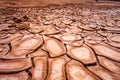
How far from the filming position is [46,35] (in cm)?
182

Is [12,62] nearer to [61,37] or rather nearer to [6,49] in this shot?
[6,49]

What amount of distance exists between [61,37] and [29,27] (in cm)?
70

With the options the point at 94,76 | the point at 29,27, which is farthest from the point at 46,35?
the point at 94,76

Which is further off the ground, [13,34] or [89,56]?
[13,34]

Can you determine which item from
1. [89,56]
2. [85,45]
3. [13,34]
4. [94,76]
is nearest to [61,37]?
[85,45]

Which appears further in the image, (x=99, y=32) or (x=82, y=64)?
(x=99, y=32)

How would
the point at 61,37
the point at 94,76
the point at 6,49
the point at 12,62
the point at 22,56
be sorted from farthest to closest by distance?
1. the point at 61,37
2. the point at 6,49
3. the point at 22,56
4. the point at 12,62
5. the point at 94,76

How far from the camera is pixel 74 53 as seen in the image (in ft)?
4.46

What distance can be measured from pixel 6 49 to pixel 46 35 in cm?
62

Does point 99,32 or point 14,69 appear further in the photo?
point 99,32

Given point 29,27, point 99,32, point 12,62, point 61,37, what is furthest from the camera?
point 29,27

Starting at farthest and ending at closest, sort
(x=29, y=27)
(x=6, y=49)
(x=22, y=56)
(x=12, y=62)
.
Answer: (x=29, y=27) < (x=6, y=49) < (x=22, y=56) < (x=12, y=62)

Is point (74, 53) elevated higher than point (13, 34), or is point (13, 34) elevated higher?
point (13, 34)

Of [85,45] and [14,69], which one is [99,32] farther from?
[14,69]
